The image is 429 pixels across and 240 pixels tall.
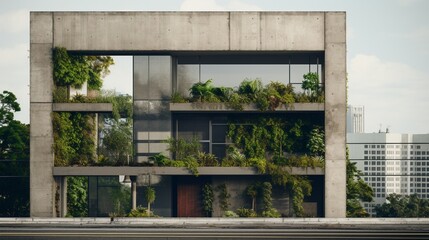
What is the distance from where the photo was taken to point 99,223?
34031 millimetres

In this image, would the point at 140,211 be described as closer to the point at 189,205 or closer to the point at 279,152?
the point at 189,205

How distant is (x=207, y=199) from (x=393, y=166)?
13915 mm

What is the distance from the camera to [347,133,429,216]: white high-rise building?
4391cm

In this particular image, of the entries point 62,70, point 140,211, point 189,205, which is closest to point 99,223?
point 140,211

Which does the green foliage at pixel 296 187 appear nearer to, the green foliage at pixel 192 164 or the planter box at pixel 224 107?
A: the planter box at pixel 224 107

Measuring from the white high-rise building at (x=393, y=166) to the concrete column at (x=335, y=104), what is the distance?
17.5ft

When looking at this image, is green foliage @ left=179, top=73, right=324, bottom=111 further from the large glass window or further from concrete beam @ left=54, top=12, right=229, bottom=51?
concrete beam @ left=54, top=12, right=229, bottom=51

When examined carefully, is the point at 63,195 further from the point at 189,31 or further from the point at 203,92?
the point at 189,31

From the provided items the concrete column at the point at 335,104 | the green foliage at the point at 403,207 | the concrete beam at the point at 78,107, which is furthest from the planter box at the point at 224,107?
the green foliage at the point at 403,207

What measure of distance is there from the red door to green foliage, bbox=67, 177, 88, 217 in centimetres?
649

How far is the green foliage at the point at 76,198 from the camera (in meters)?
41.4

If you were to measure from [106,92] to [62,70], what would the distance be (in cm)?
305

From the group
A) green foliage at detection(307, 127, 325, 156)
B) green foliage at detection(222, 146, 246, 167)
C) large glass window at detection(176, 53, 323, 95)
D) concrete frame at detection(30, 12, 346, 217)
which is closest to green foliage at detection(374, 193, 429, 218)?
concrete frame at detection(30, 12, 346, 217)

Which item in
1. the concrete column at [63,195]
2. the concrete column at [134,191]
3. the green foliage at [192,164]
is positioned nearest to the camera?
the green foliage at [192,164]
